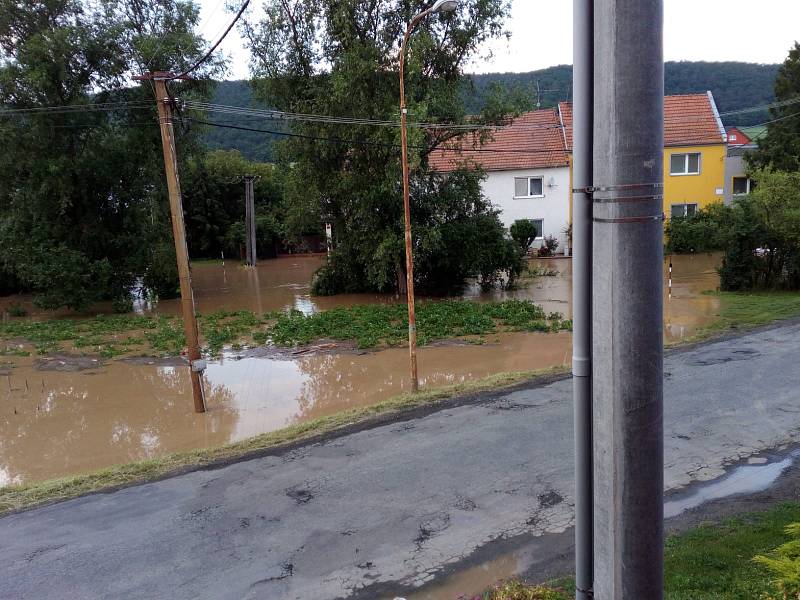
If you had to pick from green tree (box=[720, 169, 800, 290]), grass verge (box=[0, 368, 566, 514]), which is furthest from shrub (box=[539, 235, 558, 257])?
grass verge (box=[0, 368, 566, 514])

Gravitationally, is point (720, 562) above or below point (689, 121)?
below

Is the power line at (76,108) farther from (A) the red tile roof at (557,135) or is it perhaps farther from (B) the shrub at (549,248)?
(B) the shrub at (549,248)

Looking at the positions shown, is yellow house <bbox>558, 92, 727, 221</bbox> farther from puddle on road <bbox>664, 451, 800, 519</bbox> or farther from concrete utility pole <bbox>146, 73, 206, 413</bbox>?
puddle on road <bbox>664, 451, 800, 519</bbox>

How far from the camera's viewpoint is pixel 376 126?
20094 mm

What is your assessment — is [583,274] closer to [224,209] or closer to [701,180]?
[701,180]

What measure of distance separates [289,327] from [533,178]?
64.8 ft

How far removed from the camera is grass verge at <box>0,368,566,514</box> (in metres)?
8.31

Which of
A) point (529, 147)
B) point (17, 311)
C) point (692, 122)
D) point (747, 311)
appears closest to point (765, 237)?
point (747, 311)

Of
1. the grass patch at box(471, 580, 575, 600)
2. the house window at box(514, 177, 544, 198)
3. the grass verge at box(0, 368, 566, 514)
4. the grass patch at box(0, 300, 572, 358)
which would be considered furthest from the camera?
the house window at box(514, 177, 544, 198)

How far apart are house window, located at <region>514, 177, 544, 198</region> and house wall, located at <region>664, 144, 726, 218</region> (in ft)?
21.1

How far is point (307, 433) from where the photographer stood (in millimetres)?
9984

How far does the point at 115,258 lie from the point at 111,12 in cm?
883

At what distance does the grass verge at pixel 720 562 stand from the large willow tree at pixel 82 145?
821 inches

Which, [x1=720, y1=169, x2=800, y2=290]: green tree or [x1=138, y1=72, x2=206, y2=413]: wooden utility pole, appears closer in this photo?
[x1=138, y1=72, x2=206, y2=413]: wooden utility pole
